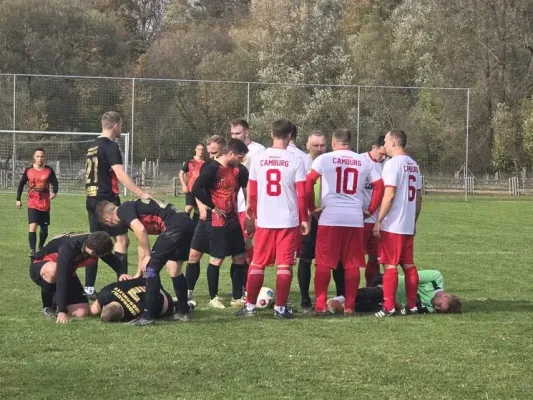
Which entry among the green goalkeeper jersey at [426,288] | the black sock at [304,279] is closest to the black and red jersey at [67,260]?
the black sock at [304,279]

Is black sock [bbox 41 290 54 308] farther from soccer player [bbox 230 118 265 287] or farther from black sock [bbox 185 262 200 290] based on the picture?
soccer player [bbox 230 118 265 287]

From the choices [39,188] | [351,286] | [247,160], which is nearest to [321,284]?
[351,286]

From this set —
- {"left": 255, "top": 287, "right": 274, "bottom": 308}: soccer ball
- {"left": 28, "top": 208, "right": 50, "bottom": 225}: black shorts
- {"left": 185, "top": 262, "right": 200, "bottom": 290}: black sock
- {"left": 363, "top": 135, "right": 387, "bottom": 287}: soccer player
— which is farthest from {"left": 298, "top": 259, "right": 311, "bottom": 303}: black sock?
{"left": 28, "top": 208, "right": 50, "bottom": 225}: black shorts

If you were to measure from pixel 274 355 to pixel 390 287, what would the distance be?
2453mm

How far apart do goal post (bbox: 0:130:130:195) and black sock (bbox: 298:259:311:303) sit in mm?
24090

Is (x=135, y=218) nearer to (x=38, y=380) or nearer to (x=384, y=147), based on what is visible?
(x=38, y=380)

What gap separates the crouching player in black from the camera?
Answer: 8.70m

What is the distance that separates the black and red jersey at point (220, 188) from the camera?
10016 millimetres

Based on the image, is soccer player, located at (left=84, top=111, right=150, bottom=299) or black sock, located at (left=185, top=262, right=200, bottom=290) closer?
soccer player, located at (left=84, top=111, right=150, bottom=299)

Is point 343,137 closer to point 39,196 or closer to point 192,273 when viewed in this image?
point 192,273

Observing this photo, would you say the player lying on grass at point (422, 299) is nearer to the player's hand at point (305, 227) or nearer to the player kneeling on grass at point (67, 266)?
the player's hand at point (305, 227)

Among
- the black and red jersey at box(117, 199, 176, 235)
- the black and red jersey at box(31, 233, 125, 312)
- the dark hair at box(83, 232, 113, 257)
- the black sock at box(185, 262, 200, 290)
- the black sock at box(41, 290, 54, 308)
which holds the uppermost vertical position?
the black and red jersey at box(117, 199, 176, 235)

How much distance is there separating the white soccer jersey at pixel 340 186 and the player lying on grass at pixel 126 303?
184 centimetres

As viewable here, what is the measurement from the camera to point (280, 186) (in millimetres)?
9234
